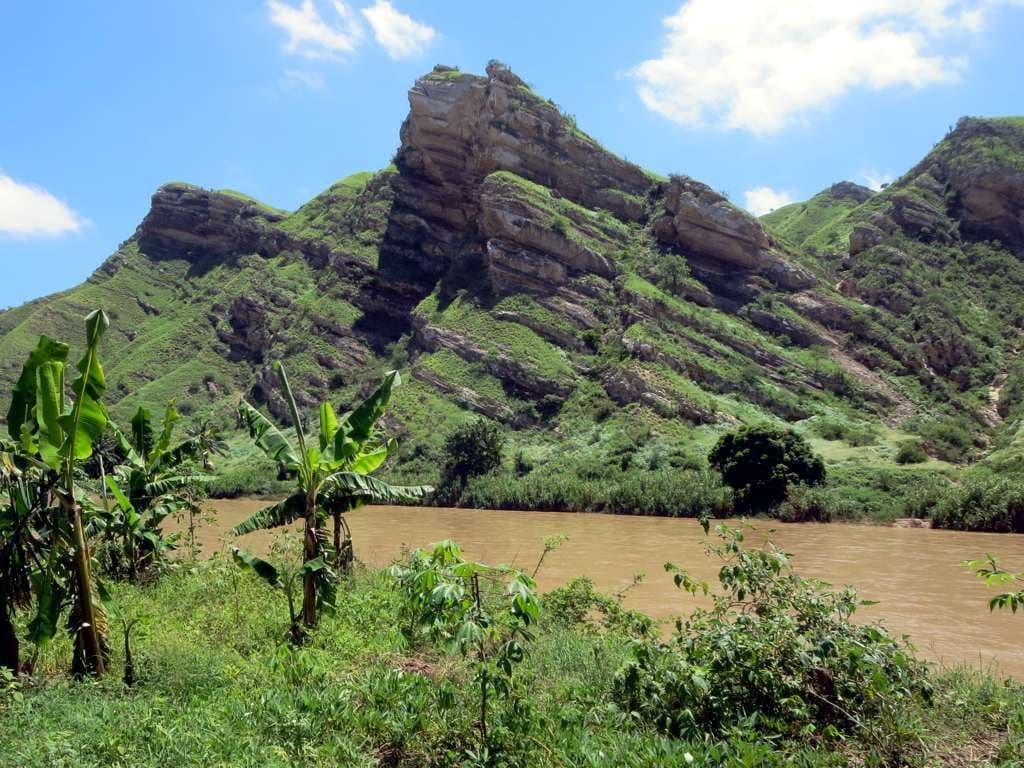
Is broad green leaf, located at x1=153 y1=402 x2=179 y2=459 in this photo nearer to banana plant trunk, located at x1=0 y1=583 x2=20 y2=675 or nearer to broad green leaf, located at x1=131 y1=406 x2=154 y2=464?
broad green leaf, located at x1=131 y1=406 x2=154 y2=464

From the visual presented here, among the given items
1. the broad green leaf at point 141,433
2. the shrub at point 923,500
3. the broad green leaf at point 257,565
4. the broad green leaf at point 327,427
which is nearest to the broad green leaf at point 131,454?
the broad green leaf at point 141,433

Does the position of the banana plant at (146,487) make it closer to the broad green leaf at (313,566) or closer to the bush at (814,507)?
the broad green leaf at (313,566)

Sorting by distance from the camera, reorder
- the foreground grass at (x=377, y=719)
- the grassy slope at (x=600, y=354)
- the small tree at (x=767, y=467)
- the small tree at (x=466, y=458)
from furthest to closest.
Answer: the grassy slope at (x=600, y=354) → the small tree at (x=466, y=458) → the small tree at (x=767, y=467) → the foreground grass at (x=377, y=719)

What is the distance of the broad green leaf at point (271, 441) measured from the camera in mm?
10016

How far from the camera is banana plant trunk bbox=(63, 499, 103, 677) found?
7.35 metres

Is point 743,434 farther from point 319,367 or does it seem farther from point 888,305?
point 319,367

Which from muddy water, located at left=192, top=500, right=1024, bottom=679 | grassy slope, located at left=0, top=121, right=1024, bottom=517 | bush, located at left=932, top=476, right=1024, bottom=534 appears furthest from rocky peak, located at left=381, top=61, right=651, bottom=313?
bush, located at left=932, top=476, right=1024, bottom=534

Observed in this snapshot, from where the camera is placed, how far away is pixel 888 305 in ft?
209

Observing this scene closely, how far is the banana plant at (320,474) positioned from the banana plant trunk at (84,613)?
2.40 m

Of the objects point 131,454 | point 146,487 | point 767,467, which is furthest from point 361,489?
point 767,467

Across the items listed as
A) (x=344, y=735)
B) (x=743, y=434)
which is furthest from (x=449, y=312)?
(x=344, y=735)

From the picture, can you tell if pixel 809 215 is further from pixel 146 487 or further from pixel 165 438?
pixel 146 487

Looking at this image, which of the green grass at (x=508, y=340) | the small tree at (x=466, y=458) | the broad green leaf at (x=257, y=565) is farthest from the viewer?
the green grass at (x=508, y=340)

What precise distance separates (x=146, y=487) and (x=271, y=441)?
104 inches
